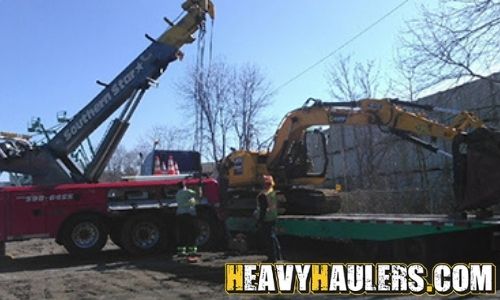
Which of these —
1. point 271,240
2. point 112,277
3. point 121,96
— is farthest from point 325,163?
point 112,277

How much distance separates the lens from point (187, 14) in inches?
727

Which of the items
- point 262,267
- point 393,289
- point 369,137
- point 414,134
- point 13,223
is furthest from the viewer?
point 369,137

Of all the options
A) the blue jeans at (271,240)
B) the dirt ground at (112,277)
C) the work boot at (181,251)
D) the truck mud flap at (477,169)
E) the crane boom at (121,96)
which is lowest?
the dirt ground at (112,277)

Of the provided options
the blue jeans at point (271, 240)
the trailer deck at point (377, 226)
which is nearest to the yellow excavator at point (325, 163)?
the trailer deck at point (377, 226)

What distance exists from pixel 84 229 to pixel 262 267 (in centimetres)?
743

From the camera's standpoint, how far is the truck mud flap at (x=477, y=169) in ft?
36.4

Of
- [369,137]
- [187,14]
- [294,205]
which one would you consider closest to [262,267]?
[294,205]

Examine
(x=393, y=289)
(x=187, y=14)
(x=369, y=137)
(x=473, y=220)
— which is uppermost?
(x=187, y=14)

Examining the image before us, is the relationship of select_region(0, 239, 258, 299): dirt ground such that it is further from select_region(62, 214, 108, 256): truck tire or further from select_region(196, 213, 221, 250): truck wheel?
select_region(196, 213, 221, 250): truck wheel

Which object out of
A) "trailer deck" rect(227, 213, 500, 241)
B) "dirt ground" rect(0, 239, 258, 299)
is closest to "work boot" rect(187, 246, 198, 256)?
"dirt ground" rect(0, 239, 258, 299)

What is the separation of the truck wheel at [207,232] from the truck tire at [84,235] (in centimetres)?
251

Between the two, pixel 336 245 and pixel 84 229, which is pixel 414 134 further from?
pixel 84 229

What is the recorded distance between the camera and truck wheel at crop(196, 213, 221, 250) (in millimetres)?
17656

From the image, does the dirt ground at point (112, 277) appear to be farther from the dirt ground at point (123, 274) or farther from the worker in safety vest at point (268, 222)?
the worker in safety vest at point (268, 222)
